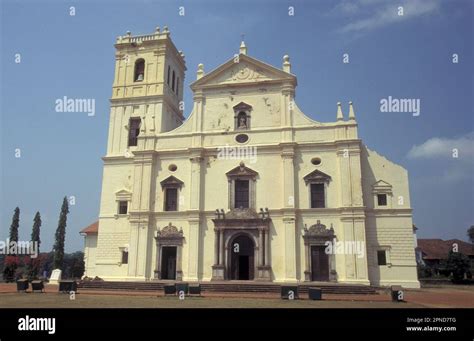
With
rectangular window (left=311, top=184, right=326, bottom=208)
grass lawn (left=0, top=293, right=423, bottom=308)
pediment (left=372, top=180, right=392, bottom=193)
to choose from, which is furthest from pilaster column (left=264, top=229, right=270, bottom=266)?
grass lawn (left=0, top=293, right=423, bottom=308)

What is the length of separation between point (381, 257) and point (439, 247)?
3265 cm

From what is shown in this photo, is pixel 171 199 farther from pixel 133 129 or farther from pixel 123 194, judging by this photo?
pixel 133 129

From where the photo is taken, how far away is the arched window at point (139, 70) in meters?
34.9

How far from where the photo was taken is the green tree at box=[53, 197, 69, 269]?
4269 centimetres

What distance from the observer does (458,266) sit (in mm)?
37312

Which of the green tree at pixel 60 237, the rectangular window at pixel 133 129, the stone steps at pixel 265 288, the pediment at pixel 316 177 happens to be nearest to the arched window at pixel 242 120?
the pediment at pixel 316 177

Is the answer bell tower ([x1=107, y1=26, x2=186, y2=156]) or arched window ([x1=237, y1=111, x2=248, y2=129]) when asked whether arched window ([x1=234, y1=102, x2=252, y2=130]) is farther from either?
bell tower ([x1=107, y1=26, x2=186, y2=156])

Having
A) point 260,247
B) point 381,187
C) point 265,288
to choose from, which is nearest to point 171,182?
point 260,247

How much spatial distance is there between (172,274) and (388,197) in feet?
52.8

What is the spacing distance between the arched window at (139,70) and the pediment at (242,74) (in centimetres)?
567

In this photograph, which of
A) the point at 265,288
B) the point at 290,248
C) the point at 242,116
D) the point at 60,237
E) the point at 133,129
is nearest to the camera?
the point at 265,288
